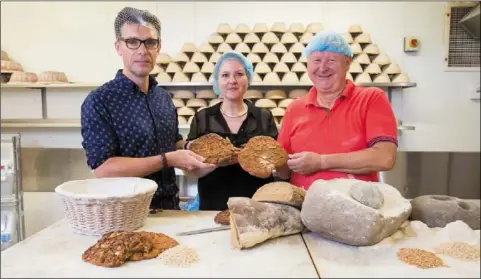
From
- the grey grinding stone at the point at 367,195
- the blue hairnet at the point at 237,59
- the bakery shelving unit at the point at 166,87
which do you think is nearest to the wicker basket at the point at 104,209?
the grey grinding stone at the point at 367,195

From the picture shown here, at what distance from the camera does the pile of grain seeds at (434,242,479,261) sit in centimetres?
83

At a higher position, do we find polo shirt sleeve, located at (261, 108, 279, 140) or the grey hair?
the grey hair

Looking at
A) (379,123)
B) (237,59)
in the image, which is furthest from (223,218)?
(237,59)

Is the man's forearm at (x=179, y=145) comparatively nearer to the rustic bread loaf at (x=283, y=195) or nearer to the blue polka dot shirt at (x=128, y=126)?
the blue polka dot shirt at (x=128, y=126)

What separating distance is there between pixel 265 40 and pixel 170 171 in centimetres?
158

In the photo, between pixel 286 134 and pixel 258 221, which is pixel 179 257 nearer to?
pixel 258 221

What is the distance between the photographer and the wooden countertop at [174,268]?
2.66 feet

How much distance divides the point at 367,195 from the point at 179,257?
0.49 metres

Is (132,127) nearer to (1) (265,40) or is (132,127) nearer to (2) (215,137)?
(2) (215,137)

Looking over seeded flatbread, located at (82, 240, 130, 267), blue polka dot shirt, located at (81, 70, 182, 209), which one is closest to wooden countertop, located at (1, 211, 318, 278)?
seeded flatbread, located at (82, 240, 130, 267)

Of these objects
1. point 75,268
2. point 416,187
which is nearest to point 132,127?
point 75,268

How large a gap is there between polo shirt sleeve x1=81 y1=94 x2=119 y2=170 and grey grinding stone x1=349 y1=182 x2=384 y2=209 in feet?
2.63

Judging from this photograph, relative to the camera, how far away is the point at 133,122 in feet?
4.38

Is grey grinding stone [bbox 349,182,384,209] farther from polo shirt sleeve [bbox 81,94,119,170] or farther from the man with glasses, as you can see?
Result: polo shirt sleeve [bbox 81,94,119,170]
